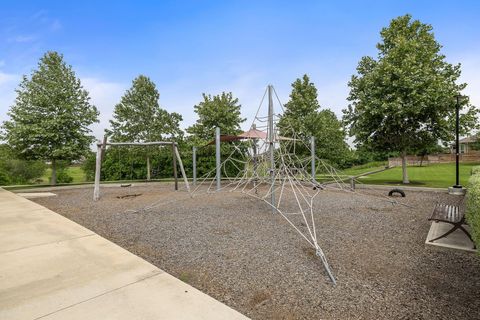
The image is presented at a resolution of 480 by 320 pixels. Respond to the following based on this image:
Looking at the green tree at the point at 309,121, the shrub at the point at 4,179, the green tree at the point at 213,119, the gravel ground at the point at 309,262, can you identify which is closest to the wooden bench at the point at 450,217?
the gravel ground at the point at 309,262

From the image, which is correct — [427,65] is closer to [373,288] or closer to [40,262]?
[373,288]

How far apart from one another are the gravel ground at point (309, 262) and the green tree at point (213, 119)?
977 centimetres

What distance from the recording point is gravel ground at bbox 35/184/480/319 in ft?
7.97

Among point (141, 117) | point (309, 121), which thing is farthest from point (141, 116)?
point (309, 121)

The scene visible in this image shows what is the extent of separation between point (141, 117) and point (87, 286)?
15576 millimetres

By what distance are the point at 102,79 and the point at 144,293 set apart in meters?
12.5

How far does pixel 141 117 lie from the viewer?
1659cm

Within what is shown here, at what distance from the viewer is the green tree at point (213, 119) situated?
51.7 ft

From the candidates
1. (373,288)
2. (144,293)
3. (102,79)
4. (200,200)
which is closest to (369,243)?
(373,288)

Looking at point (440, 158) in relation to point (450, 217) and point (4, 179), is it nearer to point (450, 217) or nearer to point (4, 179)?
point (450, 217)

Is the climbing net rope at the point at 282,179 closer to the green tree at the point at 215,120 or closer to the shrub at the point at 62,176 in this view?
the green tree at the point at 215,120

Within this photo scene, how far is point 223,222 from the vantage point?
573cm

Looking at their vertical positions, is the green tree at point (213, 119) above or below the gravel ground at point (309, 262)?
above

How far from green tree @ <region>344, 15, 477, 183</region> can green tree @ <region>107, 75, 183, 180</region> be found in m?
11.9
